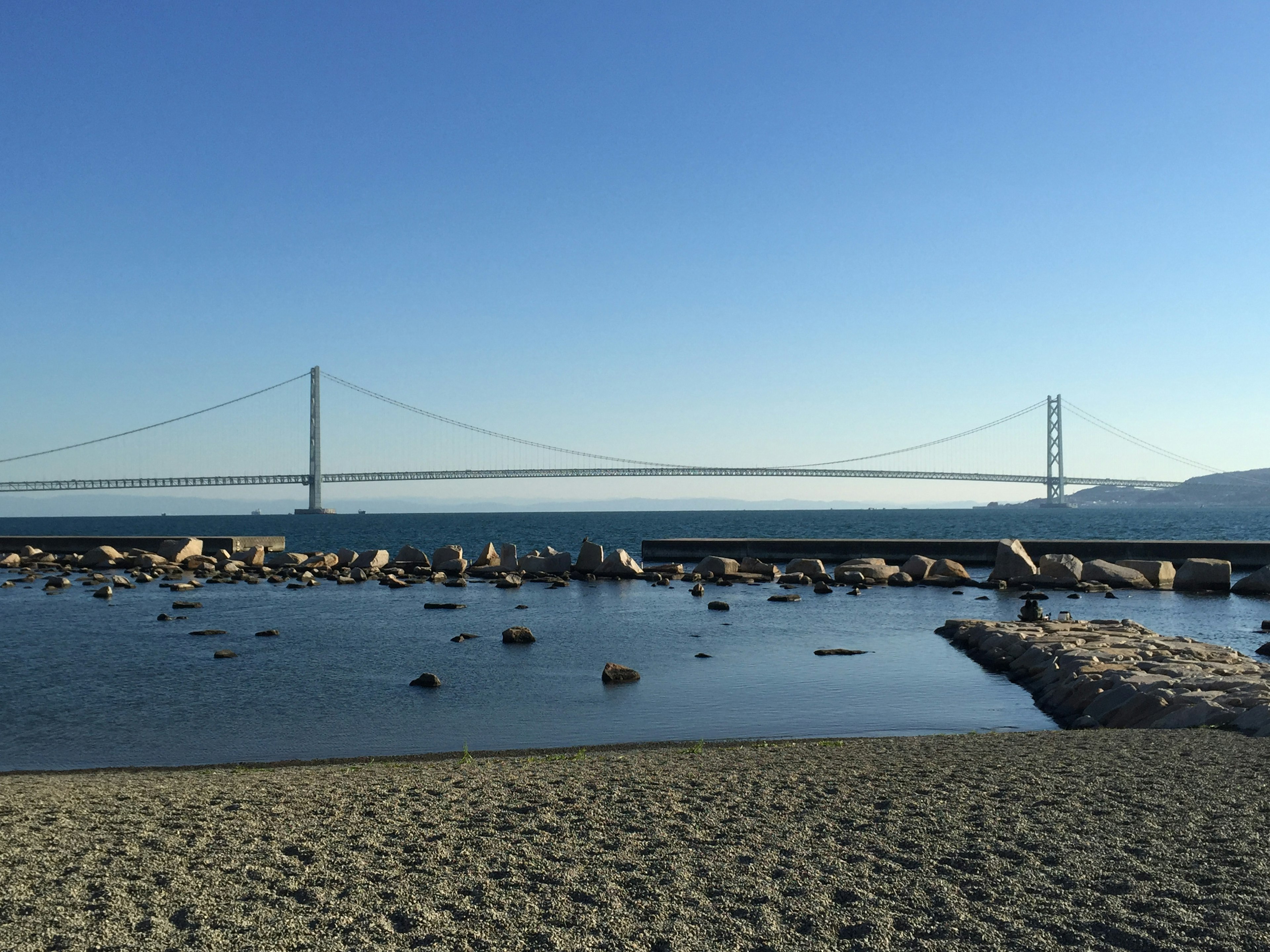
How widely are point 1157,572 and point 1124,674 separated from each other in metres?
21.9

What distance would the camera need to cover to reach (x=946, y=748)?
31.0ft

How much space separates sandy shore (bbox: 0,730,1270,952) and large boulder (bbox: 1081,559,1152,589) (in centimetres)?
2467

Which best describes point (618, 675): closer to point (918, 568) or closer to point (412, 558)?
point (918, 568)

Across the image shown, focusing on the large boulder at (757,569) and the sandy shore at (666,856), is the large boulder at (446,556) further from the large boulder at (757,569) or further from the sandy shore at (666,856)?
the sandy shore at (666,856)

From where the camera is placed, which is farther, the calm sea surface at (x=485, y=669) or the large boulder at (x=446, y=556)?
the large boulder at (x=446, y=556)

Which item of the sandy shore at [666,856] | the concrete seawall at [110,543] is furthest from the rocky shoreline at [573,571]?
the sandy shore at [666,856]

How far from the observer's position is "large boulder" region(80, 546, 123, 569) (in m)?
40.7

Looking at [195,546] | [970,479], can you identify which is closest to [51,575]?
[195,546]

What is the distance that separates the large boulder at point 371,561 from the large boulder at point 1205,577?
28.6 m

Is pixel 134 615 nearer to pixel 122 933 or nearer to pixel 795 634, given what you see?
pixel 795 634

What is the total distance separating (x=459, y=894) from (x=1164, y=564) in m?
32.2

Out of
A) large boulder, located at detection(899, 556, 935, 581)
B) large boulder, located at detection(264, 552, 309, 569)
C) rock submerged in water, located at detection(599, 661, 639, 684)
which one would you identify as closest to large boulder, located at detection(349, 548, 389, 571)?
large boulder, located at detection(264, 552, 309, 569)

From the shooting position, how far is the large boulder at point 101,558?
4072 cm

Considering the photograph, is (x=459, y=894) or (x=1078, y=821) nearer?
(x=459, y=894)
